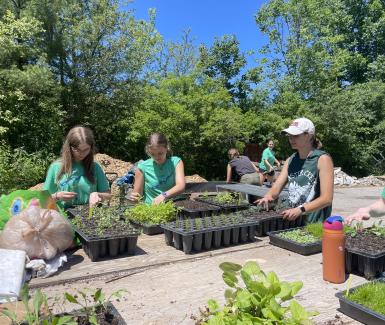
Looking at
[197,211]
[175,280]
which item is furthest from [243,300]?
[197,211]

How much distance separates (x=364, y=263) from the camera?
259 cm

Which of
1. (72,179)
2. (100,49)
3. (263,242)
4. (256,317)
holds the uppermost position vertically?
(100,49)

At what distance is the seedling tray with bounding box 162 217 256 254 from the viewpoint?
3074mm

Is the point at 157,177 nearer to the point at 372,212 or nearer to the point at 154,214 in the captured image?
the point at 154,214

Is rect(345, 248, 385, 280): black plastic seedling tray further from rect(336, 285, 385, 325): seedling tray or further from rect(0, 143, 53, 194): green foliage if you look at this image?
rect(0, 143, 53, 194): green foliage

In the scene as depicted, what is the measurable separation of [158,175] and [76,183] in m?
0.92

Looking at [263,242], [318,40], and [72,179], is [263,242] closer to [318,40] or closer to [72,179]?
[72,179]

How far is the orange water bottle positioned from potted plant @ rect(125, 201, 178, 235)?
174cm

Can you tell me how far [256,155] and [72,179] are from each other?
615 inches

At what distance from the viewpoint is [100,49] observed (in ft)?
45.7

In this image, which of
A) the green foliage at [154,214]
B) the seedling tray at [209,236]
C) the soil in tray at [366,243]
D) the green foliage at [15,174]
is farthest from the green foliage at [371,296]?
the green foliage at [15,174]

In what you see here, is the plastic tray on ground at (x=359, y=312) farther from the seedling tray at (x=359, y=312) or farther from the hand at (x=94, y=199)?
the hand at (x=94, y=199)

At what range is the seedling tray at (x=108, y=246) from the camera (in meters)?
2.88

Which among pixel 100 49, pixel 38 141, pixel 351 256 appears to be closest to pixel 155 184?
pixel 351 256
